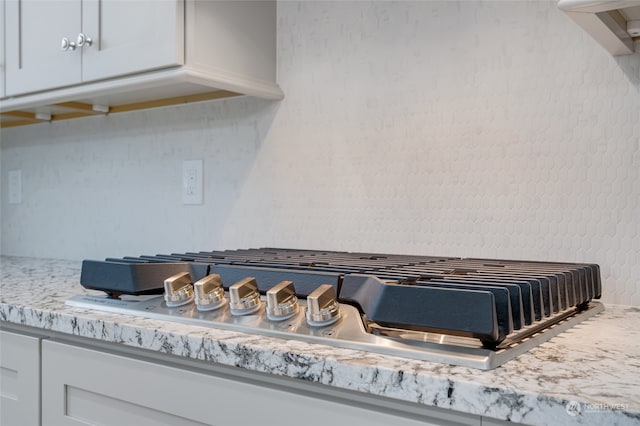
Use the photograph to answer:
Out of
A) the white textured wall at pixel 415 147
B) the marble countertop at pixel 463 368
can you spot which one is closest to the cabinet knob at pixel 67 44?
the white textured wall at pixel 415 147

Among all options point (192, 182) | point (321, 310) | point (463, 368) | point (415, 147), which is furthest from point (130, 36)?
point (463, 368)

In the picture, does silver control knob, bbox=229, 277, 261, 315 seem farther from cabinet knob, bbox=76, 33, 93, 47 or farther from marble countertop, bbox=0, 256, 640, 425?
cabinet knob, bbox=76, 33, 93, 47

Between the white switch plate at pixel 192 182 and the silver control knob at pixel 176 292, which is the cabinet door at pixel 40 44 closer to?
the white switch plate at pixel 192 182

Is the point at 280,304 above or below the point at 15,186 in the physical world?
below

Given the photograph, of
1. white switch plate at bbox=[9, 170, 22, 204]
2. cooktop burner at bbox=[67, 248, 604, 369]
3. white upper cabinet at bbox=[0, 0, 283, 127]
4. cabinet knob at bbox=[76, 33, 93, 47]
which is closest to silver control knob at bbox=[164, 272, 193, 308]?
cooktop burner at bbox=[67, 248, 604, 369]

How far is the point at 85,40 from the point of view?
153cm

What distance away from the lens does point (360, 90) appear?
4.93ft

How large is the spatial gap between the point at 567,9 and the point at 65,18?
1268 mm

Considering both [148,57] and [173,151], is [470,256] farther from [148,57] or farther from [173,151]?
[173,151]

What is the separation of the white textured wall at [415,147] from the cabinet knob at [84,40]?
373 mm

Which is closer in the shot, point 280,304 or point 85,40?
point 280,304

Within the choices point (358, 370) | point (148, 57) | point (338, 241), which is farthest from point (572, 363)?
point (148, 57)

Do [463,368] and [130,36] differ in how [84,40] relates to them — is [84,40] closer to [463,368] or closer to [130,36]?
[130,36]

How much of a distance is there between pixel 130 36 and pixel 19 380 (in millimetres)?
800
